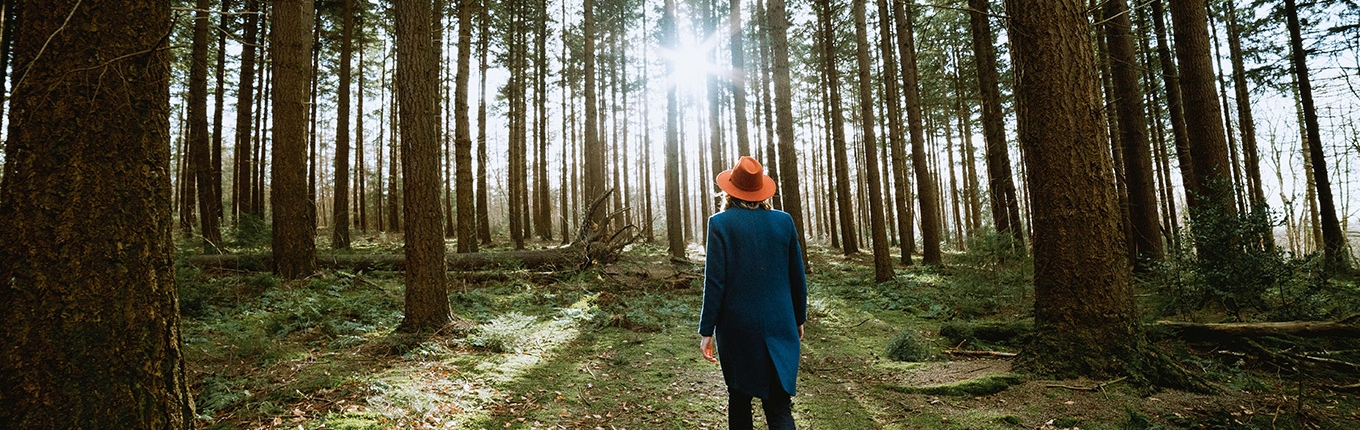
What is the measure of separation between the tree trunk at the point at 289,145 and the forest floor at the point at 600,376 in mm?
576

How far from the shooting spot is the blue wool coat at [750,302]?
310 centimetres

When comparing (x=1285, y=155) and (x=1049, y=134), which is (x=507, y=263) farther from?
(x=1285, y=155)

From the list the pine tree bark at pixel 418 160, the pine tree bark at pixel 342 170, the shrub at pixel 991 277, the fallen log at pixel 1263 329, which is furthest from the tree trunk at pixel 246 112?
the fallen log at pixel 1263 329

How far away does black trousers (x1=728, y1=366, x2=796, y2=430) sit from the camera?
3.11 m

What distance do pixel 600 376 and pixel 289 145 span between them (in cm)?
755

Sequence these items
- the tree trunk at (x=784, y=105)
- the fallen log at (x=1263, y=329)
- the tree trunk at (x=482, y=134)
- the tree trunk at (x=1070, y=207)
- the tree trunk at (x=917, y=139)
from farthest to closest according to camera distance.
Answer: the tree trunk at (x=482, y=134) < the tree trunk at (x=917, y=139) < the tree trunk at (x=784, y=105) < the fallen log at (x=1263, y=329) < the tree trunk at (x=1070, y=207)

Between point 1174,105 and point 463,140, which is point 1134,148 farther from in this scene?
point 463,140

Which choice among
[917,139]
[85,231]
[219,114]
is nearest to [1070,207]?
[85,231]

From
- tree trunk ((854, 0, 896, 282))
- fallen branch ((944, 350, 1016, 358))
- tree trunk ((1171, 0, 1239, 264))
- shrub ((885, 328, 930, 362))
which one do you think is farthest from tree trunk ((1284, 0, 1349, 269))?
shrub ((885, 328, 930, 362))

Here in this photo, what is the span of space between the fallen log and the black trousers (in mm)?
4411

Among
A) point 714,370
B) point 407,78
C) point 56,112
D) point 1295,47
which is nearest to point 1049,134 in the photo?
point 714,370

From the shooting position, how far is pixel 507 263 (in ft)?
41.0

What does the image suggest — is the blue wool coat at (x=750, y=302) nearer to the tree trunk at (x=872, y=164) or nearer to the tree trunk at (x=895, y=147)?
the tree trunk at (x=872, y=164)

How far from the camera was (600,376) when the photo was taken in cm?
552
